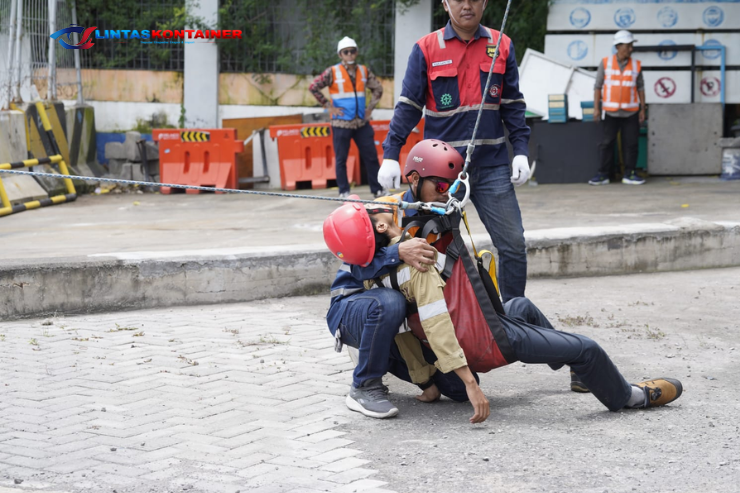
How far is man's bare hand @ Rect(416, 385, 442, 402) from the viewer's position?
14.0ft

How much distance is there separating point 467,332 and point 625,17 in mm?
10234

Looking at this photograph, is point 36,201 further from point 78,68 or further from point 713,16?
point 713,16

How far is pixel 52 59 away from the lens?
12883 millimetres

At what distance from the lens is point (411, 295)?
4.00 meters

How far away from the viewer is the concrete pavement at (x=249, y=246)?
609 centimetres

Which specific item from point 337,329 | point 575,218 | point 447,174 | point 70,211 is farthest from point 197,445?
point 70,211

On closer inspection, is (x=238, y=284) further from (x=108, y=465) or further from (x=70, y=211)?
(x=70, y=211)

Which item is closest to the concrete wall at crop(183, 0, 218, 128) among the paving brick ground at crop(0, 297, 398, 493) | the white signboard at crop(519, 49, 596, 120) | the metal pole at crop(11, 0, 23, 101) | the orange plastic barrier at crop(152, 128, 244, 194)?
the orange plastic barrier at crop(152, 128, 244, 194)

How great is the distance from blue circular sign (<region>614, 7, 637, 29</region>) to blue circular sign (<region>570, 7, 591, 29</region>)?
15.4 inches

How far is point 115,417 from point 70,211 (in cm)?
749

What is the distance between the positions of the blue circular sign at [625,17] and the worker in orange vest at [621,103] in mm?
1305
